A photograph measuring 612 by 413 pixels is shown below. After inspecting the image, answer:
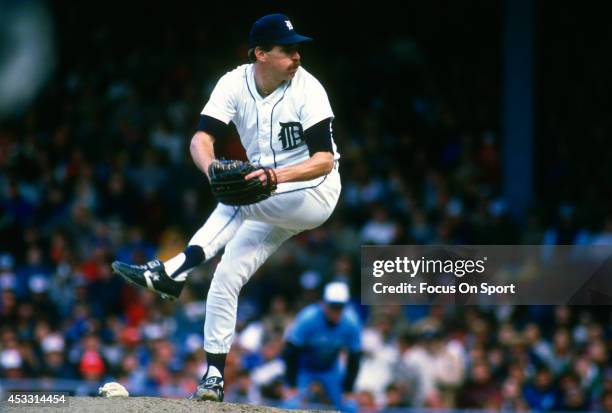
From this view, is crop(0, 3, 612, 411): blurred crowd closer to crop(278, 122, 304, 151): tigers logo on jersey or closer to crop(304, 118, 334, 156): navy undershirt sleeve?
crop(278, 122, 304, 151): tigers logo on jersey

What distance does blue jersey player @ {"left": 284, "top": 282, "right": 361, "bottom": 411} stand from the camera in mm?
7938

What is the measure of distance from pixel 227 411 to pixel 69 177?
6.87 m

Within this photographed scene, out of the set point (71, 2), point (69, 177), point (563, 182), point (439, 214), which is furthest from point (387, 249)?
point (71, 2)

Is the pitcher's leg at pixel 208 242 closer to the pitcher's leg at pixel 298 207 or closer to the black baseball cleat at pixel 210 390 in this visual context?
the pitcher's leg at pixel 298 207

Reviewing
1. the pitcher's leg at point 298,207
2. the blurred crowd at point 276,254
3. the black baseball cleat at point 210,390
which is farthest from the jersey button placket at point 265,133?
the blurred crowd at point 276,254

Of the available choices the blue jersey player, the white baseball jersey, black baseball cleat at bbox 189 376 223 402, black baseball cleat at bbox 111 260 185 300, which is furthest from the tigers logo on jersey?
the blue jersey player

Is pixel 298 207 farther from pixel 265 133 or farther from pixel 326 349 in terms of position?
pixel 326 349

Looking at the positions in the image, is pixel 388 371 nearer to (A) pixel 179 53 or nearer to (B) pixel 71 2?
Answer: (A) pixel 179 53

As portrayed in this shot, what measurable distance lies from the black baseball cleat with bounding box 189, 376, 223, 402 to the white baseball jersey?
3.47 ft

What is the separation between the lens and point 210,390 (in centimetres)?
570

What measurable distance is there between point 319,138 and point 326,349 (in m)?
3.03

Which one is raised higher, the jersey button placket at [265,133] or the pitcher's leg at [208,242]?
the jersey button placket at [265,133]

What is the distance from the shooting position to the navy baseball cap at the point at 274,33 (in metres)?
5.39

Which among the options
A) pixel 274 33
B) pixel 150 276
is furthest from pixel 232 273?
pixel 274 33
